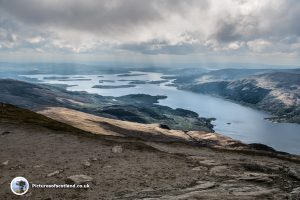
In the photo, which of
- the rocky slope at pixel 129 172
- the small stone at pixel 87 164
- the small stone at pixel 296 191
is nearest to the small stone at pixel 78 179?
the rocky slope at pixel 129 172

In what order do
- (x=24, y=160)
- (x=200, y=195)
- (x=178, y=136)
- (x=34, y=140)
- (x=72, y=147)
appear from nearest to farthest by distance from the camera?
(x=200, y=195)
(x=24, y=160)
(x=72, y=147)
(x=34, y=140)
(x=178, y=136)

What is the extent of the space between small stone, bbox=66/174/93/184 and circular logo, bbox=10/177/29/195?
10.9ft

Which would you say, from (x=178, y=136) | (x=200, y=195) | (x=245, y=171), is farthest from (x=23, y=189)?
(x=178, y=136)

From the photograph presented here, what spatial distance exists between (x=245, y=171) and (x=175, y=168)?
656 centimetres

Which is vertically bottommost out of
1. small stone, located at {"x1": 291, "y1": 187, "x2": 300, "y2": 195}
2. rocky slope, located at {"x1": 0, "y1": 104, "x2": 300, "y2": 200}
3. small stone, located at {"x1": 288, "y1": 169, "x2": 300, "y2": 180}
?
small stone, located at {"x1": 288, "y1": 169, "x2": 300, "y2": 180}

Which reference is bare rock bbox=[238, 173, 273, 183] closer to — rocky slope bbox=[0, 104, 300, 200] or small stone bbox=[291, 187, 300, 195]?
rocky slope bbox=[0, 104, 300, 200]

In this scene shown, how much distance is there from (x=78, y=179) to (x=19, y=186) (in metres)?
4.62

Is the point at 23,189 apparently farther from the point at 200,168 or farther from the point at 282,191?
the point at 282,191

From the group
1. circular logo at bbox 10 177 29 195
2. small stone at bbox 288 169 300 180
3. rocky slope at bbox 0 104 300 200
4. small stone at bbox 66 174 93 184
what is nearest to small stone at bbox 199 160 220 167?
rocky slope at bbox 0 104 300 200

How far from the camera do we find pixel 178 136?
153 metres

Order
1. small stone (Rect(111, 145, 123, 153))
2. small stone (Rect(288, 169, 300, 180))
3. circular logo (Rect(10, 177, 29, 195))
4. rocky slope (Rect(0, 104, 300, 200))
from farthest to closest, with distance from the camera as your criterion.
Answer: small stone (Rect(111, 145, 123, 153)), small stone (Rect(288, 169, 300, 180)), circular logo (Rect(10, 177, 29, 195)), rocky slope (Rect(0, 104, 300, 200))

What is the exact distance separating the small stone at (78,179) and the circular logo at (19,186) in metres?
3.31

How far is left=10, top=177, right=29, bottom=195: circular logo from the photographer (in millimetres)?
27602

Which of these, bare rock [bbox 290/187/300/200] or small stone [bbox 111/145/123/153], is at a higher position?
bare rock [bbox 290/187/300/200]
